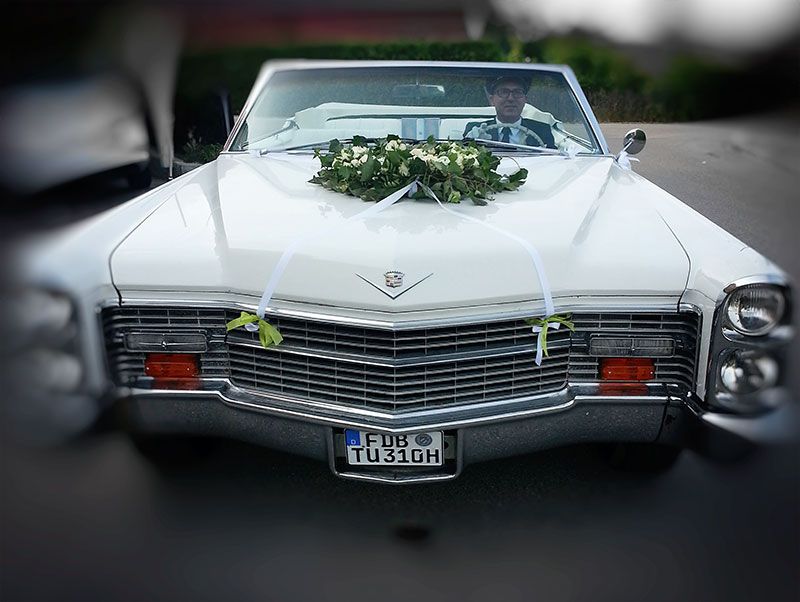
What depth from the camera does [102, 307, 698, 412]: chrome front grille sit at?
194 centimetres

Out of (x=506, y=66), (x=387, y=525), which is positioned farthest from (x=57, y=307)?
(x=506, y=66)

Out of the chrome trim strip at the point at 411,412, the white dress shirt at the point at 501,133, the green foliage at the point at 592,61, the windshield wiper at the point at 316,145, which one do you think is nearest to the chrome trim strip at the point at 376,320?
the chrome trim strip at the point at 411,412

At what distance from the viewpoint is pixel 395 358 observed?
1915 mm

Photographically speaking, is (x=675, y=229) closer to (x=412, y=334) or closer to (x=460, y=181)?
(x=460, y=181)

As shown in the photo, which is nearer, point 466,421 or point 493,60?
point 466,421

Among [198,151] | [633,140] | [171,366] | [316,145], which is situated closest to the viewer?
[171,366]

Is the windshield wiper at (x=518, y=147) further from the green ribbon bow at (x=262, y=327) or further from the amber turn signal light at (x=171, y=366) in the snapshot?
the amber turn signal light at (x=171, y=366)

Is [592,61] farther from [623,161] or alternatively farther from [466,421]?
[466,421]

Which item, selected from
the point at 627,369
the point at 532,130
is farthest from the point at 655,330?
the point at 532,130

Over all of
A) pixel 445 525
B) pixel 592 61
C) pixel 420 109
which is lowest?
pixel 445 525

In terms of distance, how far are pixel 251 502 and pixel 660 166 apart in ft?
24.0

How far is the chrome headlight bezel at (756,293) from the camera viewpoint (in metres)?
1.91

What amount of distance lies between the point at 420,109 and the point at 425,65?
26 cm

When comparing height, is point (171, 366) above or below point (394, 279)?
below
